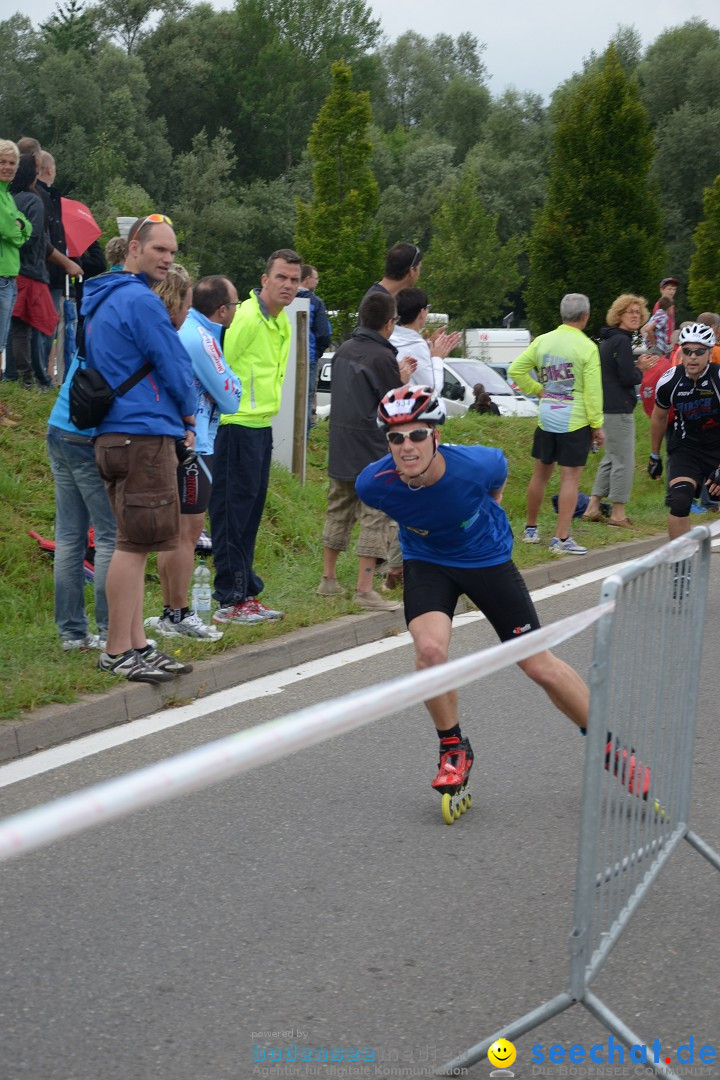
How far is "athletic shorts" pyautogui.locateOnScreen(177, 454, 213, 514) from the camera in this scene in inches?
302

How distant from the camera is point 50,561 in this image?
30.7 ft

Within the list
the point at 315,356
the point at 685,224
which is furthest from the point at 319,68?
the point at 315,356

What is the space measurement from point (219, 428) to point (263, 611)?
1.16 meters

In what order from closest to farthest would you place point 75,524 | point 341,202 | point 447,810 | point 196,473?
point 447,810, point 75,524, point 196,473, point 341,202

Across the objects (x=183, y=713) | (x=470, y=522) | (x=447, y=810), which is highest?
(x=470, y=522)

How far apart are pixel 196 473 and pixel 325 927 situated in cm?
390

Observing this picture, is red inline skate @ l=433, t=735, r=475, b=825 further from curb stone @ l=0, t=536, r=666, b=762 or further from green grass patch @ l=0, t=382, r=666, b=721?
green grass patch @ l=0, t=382, r=666, b=721

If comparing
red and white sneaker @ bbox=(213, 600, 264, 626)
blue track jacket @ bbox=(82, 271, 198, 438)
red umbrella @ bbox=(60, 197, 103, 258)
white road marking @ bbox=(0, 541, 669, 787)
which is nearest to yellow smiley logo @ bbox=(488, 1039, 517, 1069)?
white road marking @ bbox=(0, 541, 669, 787)

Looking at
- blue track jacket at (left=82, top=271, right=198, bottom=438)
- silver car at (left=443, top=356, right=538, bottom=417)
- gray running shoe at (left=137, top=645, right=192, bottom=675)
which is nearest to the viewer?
blue track jacket at (left=82, top=271, right=198, bottom=438)

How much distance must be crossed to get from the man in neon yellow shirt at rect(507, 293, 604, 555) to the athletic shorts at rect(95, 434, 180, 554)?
5.47 metres

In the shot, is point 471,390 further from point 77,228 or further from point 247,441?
point 247,441

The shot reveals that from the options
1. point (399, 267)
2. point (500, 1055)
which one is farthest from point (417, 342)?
point (500, 1055)

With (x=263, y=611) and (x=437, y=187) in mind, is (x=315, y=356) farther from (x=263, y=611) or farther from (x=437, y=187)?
(x=437, y=187)

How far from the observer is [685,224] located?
60531 millimetres
